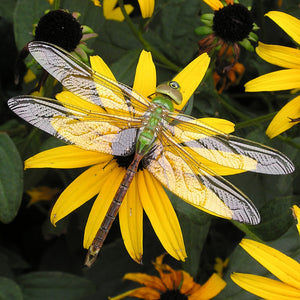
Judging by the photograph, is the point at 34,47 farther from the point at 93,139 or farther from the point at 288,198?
the point at 288,198

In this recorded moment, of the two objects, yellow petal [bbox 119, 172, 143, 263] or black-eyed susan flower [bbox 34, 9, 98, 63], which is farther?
black-eyed susan flower [bbox 34, 9, 98, 63]

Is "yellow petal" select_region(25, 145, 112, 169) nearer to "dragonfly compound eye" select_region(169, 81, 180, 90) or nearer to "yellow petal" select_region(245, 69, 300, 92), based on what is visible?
"dragonfly compound eye" select_region(169, 81, 180, 90)

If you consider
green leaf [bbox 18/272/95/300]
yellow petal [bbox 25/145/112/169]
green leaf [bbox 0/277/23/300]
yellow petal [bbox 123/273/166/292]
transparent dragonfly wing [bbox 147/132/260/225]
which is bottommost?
green leaf [bbox 18/272/95/300]

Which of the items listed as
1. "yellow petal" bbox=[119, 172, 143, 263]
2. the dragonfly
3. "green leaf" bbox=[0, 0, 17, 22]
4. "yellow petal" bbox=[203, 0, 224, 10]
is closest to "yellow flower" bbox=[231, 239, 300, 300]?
the dragonfly

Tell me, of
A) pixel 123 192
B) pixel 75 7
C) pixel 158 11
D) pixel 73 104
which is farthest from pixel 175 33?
pixel 123 192

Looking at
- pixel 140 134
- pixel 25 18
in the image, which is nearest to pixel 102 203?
pixel 140 134

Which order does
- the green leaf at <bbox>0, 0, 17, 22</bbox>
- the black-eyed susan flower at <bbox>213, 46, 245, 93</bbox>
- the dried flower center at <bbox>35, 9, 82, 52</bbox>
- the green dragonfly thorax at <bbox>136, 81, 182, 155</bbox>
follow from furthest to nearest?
the green leaf at <bbox>0, 0, 17, 22</bbox>, the black-eyed susan flower at <bbox>213, 46, 245, 93</bbox>, the dried flower center at <bbox>35, 9, 82, 52</bbox>, the green dragonfly thorax at <bbox>136, 81, 182, 155</bbox>
